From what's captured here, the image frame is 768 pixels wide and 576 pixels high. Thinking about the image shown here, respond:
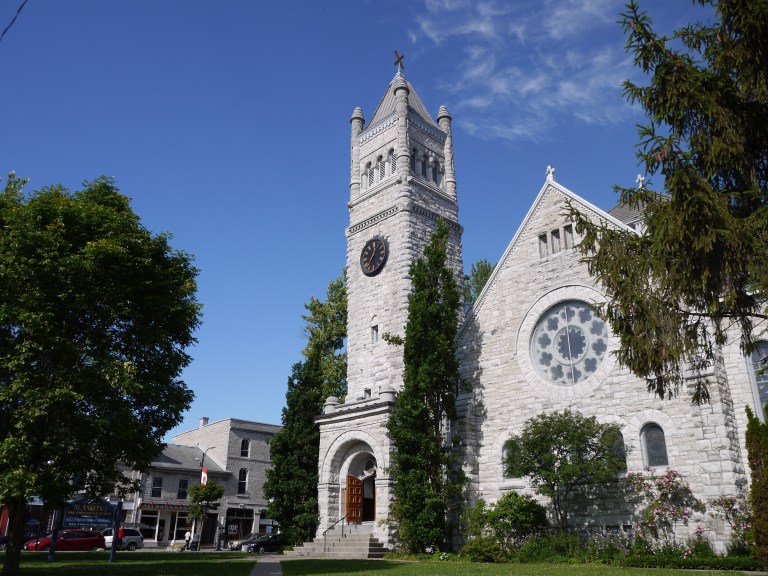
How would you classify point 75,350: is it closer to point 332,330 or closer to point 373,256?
point 373,256

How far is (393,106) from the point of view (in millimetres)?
31812

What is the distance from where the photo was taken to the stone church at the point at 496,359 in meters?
18.7

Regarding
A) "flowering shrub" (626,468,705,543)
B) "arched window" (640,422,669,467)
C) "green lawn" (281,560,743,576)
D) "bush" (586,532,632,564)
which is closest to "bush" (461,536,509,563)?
"green lawn" (281,560,743,576)

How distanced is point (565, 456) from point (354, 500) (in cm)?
992

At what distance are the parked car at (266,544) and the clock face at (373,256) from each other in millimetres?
13637

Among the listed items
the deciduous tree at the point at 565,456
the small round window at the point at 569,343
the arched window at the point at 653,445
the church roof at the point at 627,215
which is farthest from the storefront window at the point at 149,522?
the church roof at the point at 627,215

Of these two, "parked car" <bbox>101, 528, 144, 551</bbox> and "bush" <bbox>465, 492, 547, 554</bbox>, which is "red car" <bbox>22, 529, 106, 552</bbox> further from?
"bush" <bbox>465, 492, 547, 554</bbox>

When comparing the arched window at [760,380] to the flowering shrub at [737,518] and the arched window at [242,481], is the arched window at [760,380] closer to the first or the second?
the flowering shrub at [737,518]

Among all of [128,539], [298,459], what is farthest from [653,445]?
[128,539]

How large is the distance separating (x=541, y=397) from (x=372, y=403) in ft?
21.7

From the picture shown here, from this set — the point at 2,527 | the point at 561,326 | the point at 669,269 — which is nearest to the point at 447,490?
the point at 561,326

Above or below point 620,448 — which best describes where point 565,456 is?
below

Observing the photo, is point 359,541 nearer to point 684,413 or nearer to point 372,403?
point 372,403

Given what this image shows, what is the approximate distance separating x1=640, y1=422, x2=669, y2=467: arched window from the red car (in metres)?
27.7
